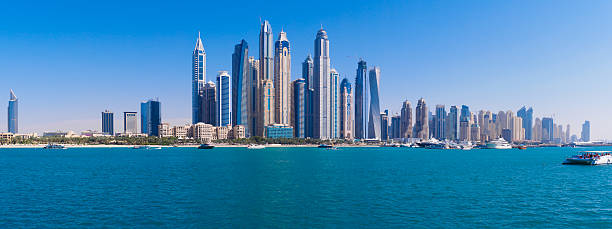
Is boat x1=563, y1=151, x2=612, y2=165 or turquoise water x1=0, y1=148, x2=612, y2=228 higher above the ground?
turquoise water x1=0, y1=148, x2=612, y2=228

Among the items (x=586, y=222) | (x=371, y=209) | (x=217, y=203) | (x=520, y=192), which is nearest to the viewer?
(x=586, y=222)

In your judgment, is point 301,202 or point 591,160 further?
point 591,160

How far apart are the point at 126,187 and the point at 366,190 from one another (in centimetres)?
3741

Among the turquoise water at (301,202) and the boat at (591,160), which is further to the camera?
the boat at (591,160)

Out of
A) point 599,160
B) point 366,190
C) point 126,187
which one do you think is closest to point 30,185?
point 126,187

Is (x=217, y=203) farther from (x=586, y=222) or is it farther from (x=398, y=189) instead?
(x=586, y=222)

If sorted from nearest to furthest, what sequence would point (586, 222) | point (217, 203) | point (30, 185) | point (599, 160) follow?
point (586, 222) < point (217, 203) < point (30, 185) < point (599, 160)

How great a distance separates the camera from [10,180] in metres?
78.2

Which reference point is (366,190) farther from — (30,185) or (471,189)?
(30,185)

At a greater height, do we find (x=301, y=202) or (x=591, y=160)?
(x=301, y=202)

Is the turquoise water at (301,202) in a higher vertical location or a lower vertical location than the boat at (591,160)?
higher

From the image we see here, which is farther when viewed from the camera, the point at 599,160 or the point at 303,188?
the point at 599,160

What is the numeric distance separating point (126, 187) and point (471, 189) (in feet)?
177

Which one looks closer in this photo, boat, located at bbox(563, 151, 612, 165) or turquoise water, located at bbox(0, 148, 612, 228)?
turquoise water, located at bbox(0, 148, 612, 228)
